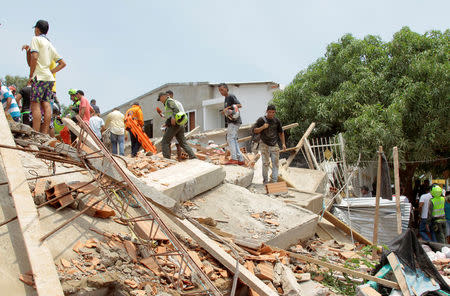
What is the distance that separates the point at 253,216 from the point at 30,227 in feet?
13.5

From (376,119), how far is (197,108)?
34.8ft

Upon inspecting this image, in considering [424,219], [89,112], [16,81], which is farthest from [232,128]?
[16,81]

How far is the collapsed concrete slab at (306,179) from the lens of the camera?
9698mm

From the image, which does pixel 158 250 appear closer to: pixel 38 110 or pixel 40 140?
pixel 40 140

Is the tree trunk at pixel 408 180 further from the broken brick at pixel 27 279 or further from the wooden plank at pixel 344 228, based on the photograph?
the broken brick at pixel 27 279

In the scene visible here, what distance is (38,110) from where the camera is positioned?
5.95 metres

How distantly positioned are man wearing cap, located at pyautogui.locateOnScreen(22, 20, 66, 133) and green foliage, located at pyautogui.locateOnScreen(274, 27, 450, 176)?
9.44 metres

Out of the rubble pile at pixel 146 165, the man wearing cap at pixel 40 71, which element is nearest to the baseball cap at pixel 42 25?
the man wearing cap at pixel 40 71

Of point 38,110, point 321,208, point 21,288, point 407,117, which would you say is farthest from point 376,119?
point 21,288

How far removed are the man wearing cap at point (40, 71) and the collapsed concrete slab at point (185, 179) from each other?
76.3 inches

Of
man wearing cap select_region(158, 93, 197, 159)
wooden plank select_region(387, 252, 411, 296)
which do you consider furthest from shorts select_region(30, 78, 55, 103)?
wooden plank select_region(387, 252, 411, 296)

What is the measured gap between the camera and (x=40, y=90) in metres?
5.90

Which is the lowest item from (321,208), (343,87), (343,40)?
(321,208)

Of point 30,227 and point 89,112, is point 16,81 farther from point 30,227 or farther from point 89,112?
point 30,227
